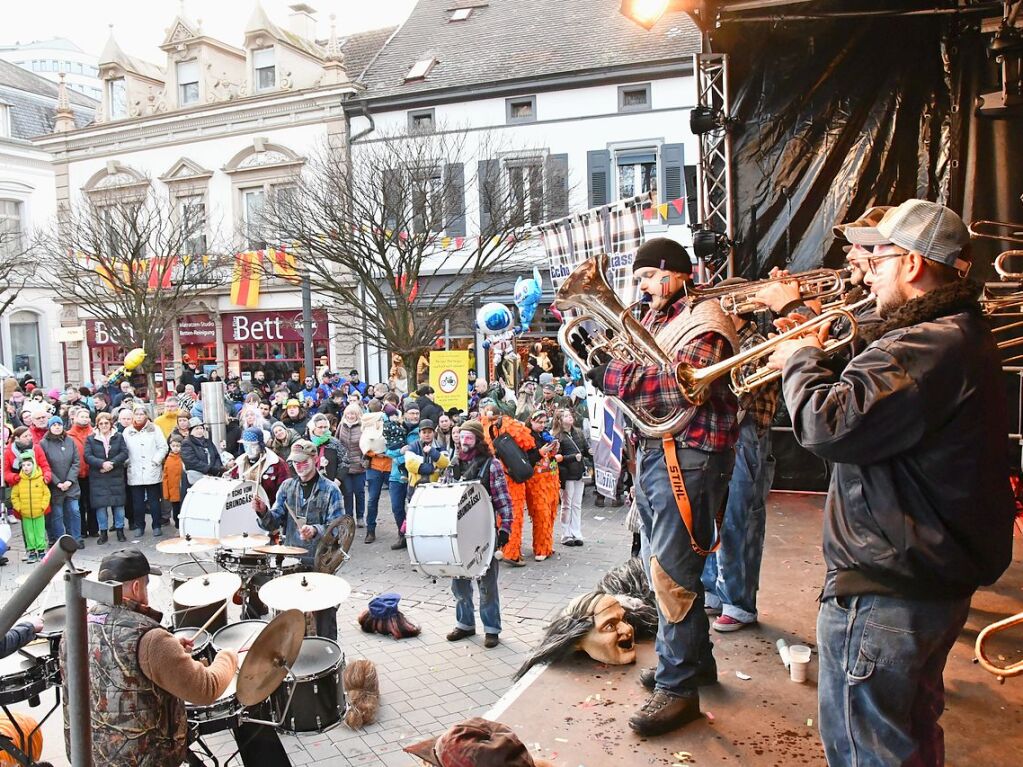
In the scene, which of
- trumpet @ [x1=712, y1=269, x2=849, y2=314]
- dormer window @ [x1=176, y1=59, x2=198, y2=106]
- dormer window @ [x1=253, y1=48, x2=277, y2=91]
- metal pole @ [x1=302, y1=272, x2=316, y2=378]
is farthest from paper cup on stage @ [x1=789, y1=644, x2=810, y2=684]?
dormer window @ [x1=176, y1=59, x2=198, y2=106]

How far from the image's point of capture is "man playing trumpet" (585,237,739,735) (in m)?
3.44

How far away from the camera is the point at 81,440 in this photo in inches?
443

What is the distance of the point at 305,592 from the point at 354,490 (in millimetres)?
6844

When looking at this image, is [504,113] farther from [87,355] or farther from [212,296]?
[87,355]

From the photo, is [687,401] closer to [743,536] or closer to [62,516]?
[743,536]

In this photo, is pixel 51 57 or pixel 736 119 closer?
pixel 736 119

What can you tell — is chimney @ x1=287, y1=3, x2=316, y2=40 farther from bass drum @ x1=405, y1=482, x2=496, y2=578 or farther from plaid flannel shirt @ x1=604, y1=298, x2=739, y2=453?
plaid flannel shirt @ x1=604, y1=298, x2=739, y2=453

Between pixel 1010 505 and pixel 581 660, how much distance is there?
2.59 metres

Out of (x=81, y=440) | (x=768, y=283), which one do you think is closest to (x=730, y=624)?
(x=768, y=283)

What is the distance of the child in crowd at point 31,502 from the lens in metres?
10.1

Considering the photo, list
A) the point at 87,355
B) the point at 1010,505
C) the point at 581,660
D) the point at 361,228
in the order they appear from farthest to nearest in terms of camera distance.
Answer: the point at 87,355 → the point at 361,228 → the point at 581,660 → the point at 1010,505

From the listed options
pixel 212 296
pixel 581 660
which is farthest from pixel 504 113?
pixel 581 660

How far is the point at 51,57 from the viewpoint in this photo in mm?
75375

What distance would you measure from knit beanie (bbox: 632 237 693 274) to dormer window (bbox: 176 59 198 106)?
28062mm
